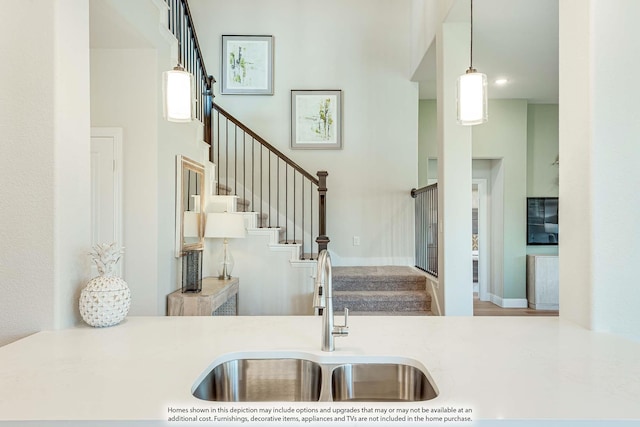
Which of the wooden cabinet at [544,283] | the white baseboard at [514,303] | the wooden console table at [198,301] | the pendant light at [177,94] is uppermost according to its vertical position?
the pendant light at [177,94]

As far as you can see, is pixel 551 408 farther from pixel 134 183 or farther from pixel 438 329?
pixel 134 183

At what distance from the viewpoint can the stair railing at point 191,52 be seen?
141 inches

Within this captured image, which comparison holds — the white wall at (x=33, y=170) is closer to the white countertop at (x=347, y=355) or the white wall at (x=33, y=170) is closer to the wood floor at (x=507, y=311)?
the white countertop at (x=347, y=355)

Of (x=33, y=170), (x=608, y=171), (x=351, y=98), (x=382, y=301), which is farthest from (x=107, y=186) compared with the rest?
(x=351, y=98)

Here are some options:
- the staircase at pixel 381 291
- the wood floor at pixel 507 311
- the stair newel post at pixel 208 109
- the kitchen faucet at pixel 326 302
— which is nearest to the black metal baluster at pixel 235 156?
the stair newel post at pixel 208 109

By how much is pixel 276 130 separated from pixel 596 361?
15.4ft

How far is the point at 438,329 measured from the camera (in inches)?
59.0

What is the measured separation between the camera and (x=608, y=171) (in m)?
1.44

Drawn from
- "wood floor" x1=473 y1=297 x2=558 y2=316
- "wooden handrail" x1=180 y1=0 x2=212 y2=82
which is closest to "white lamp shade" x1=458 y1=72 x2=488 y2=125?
"wooden handrail" x1=180 y1=0 x2=212 y2=82

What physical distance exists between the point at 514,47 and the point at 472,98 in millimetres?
2882

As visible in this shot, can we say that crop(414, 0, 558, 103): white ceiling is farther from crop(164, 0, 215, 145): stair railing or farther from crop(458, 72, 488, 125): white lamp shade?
crop(164, 0, 215, 145): stair railing

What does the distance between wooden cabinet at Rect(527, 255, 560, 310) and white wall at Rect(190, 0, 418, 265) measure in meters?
1.95

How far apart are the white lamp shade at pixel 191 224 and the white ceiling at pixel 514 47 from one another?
285 centimetres

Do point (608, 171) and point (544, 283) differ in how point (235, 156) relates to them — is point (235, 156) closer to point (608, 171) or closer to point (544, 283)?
point (608, 171)
